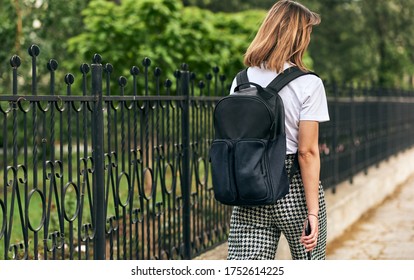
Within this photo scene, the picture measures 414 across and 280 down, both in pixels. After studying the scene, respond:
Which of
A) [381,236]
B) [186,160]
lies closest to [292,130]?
[186,160]

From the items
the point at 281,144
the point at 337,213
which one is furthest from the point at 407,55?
the point at 281,144

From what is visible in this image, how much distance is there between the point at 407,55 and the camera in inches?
1405

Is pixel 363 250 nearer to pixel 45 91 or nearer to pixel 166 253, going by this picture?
pixel 166 253

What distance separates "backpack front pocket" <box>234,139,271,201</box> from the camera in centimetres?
344

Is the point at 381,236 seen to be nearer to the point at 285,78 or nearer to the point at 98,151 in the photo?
the point at 98,151

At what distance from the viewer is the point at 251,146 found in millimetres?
3438

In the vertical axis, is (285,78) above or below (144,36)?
below

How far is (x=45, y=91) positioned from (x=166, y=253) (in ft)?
34.6

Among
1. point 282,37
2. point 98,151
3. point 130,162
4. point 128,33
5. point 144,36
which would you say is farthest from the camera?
point 144,36

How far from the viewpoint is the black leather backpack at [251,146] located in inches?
135

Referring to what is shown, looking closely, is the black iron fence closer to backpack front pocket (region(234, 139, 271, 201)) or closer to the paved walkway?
the paved walkway

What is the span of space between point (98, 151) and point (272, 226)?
3.67ft

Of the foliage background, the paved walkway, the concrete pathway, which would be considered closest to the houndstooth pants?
the foliage background

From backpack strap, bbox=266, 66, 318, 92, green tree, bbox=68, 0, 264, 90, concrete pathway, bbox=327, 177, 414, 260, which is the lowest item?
concrete pathway, bbox=327, 177, 414, 260
